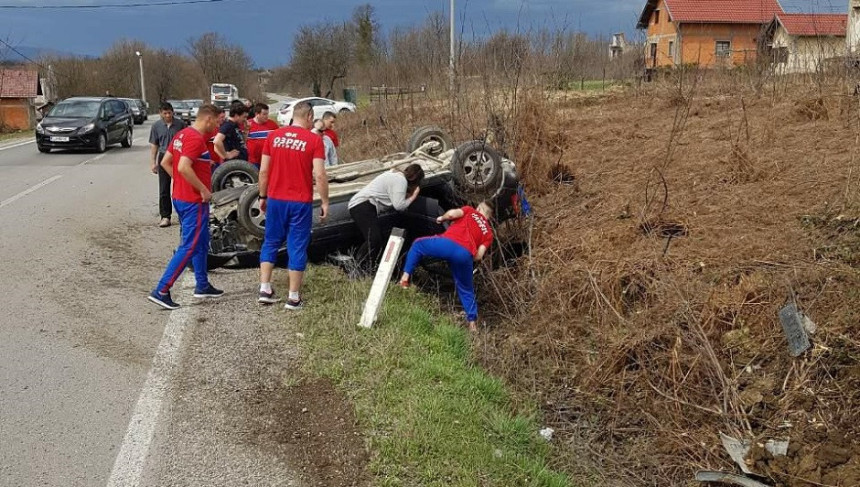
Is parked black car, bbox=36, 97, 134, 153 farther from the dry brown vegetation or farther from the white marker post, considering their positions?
the white marker post

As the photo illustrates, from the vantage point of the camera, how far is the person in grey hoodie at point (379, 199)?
7.44 m

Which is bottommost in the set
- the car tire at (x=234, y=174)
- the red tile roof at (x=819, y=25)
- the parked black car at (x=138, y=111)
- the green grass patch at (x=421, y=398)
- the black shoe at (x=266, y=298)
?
the green grass patch at (x=421, y=398)

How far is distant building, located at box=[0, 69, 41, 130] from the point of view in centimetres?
4191

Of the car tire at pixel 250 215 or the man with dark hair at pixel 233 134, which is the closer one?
the car tire at pixel 250 215

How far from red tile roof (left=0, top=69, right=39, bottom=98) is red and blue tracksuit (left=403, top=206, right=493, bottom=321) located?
144 ft

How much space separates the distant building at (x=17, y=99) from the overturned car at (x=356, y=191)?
38902mm

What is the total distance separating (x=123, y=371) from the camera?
5.11 m

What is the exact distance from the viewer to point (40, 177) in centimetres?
1488

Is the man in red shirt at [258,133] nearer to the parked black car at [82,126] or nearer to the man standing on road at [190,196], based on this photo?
the man standing on road at [190,196]

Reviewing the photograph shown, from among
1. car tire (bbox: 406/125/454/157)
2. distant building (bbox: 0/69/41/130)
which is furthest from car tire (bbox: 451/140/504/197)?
distant building (bbox: 0/69/41/130)

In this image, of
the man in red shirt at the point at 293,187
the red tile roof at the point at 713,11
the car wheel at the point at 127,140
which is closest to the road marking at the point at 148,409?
the man in red shirt at the point at 293,187

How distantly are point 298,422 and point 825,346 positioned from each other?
141 inches

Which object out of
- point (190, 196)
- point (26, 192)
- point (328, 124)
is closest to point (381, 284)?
point (190, 196)

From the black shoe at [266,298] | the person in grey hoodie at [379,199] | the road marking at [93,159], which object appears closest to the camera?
the black shoe at [266,298]
